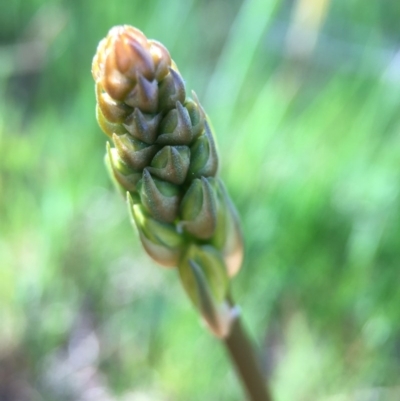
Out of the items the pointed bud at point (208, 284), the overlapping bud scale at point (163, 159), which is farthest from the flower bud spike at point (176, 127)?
the pointed bud at point (208, 284)

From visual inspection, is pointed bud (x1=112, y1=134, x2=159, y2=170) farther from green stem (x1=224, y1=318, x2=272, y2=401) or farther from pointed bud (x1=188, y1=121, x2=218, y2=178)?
green stem (x1=224, y1=318, x2=272, y2=401)

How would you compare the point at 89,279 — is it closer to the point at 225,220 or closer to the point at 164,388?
the point at 164,388

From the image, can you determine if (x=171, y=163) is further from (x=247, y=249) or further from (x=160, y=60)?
(x=247, y=249)

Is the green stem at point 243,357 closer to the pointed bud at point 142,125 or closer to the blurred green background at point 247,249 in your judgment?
the pointed bud at point 142,125

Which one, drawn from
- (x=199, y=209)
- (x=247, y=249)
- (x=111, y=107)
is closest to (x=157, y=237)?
(x=199, y=209)

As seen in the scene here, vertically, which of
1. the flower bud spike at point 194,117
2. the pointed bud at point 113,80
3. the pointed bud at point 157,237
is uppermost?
the pointed bud at point 113,80

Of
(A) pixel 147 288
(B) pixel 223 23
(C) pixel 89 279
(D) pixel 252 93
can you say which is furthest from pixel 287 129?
(B) pixel 223 23

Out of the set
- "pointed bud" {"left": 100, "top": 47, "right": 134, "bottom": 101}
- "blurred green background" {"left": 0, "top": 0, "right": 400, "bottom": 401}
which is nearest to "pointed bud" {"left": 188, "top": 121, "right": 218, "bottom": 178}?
"pointed bud" {"left": 100, "top": 47, "right": 134, "bottom": 101}
